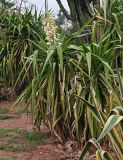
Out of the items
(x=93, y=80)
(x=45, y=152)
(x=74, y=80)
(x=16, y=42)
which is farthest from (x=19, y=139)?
(x=16, y=42)

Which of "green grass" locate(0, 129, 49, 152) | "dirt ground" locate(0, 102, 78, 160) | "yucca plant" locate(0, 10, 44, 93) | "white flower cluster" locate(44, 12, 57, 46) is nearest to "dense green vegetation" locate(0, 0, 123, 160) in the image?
"white flower cluster" locate(44, 12, 57, 46)

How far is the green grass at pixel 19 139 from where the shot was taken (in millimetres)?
5652

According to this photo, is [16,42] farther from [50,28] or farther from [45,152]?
[45,152]

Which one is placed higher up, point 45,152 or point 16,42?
point 16,42

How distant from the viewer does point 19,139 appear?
621 cm

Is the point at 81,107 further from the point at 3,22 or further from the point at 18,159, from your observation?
the point at 3,22

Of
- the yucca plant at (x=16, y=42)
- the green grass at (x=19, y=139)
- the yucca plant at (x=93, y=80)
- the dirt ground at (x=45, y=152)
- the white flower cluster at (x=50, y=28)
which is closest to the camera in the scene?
the yucca plant at (x=93, y=80)

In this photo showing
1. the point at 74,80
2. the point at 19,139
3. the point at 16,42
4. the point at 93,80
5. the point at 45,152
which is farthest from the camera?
the point at 16,42

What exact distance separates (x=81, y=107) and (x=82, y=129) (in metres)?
0.34

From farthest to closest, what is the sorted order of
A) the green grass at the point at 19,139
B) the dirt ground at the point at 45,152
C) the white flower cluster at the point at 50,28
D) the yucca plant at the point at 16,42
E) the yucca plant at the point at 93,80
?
the yucca plant at the point at 16,42 < the green grass at the point at 19,139 < the white flower cluster at the point at 50,28 < the dirt ground at the point at 45,152 < the yucca plant at the point at 93,80

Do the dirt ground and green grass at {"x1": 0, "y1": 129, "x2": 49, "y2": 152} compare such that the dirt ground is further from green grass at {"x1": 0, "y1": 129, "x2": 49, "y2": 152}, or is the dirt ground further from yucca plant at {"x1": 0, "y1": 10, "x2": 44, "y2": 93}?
yucca plant at {"x1": 0, "y1": 10, "x2": 44, "y2": 93}

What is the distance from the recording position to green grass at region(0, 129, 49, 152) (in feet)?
18.5

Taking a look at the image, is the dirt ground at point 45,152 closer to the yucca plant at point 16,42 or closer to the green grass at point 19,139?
the green grass at point 19,139

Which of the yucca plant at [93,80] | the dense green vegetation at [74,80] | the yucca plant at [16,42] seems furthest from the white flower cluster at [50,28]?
the yucca plant at [16,42]
